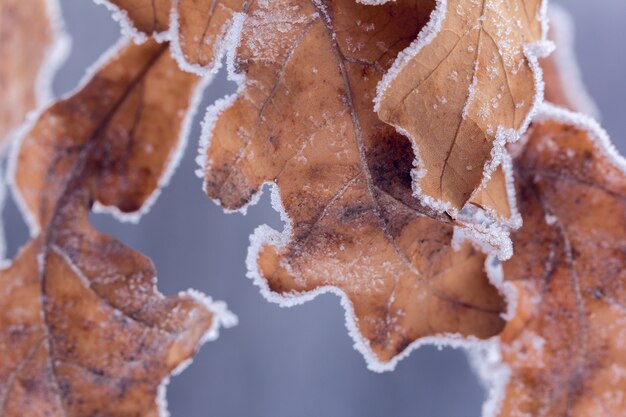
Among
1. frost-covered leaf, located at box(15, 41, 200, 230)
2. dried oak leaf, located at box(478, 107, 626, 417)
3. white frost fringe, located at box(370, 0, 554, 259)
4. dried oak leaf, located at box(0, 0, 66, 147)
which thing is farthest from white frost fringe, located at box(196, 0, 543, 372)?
dried oak leaf, located at box(0, 0, 66, 147)

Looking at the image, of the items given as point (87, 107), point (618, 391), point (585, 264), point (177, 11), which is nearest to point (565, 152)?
point (585, 264)

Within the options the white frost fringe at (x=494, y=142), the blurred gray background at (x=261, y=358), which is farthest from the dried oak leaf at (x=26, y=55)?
the white frost fringe at (x=494, y=142)

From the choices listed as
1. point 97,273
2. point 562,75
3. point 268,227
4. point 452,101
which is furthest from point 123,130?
point 562,75

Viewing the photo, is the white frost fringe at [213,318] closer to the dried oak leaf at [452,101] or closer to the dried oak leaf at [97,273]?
the dried oak leaf at [97,273]

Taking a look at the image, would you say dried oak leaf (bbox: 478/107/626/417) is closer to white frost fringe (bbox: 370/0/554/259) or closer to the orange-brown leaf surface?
white frost fringe (bbox: 370/0/554/259)

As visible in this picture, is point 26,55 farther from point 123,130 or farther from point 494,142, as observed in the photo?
point 494,142
